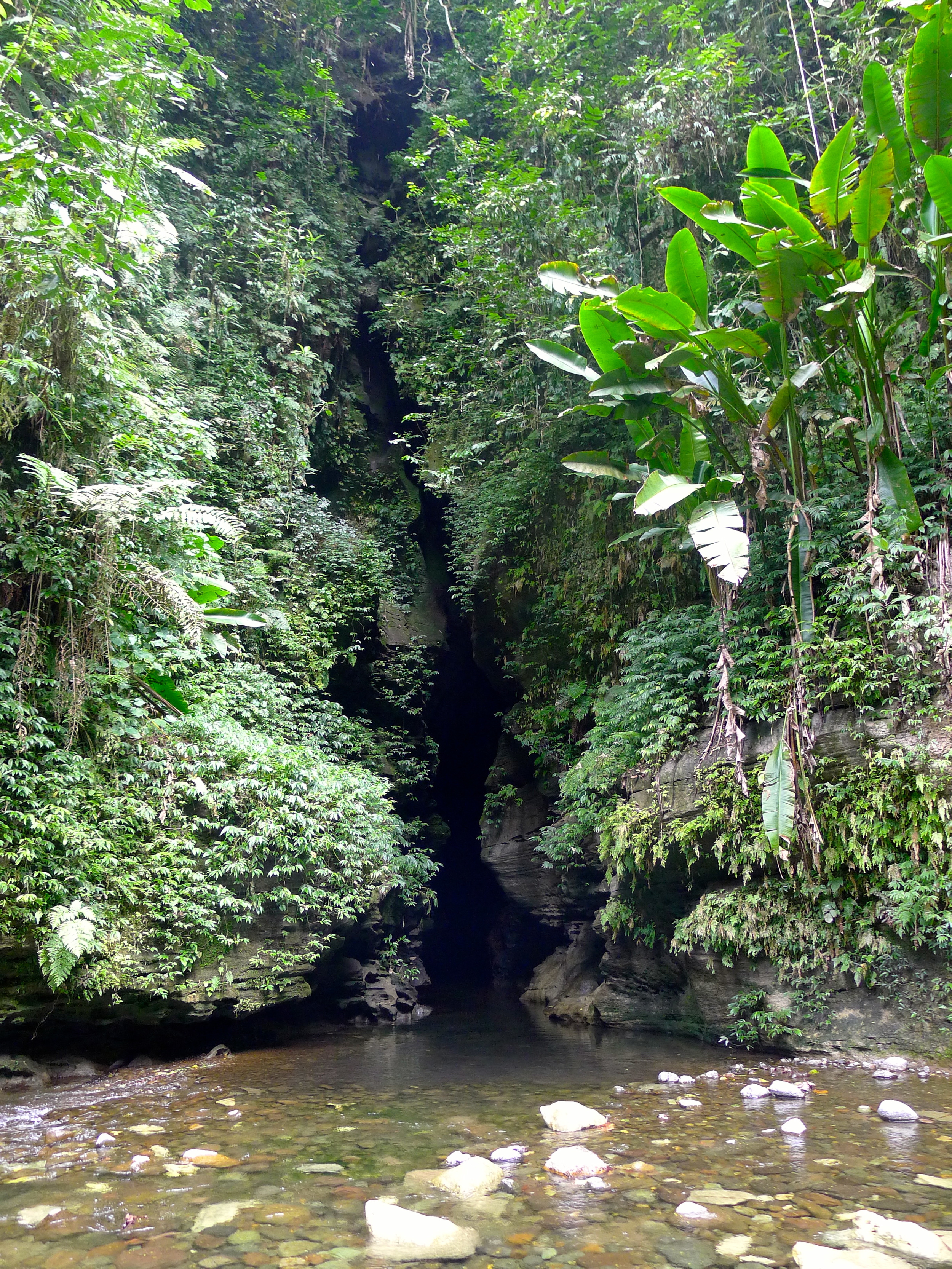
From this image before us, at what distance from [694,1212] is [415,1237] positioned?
3.58 feet

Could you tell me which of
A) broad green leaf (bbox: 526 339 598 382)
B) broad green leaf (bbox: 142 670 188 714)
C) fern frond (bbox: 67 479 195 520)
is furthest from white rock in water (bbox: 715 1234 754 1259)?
broad green leaf (bbox: 526 339 598 382)

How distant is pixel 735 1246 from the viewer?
2.51 meters

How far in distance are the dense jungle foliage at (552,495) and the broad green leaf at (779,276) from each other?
27 millimetres

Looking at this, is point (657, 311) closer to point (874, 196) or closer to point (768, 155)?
point (768, 155)

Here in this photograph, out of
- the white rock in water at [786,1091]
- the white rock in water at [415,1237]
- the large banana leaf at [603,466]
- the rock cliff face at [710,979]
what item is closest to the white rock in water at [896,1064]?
the rock cliff face at [710,979]

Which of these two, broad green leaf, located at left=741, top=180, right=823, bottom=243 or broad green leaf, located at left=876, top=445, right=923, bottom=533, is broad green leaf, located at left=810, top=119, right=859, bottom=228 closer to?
broad green leaf, located at left=741, top=180, right=823, bottom=243

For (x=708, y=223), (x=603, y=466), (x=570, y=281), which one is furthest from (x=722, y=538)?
(x=570, y=281)

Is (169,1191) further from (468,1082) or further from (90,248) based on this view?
(90,248)

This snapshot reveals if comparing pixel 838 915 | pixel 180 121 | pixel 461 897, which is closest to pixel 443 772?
pixel 461 897

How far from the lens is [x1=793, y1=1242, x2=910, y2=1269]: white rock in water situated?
2.25 metres

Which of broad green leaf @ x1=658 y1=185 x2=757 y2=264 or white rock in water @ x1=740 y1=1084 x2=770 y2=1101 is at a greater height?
broad green leaf @ x1=658 y1=185 x2=757 y2=264

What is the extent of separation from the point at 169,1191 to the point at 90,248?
6.67m

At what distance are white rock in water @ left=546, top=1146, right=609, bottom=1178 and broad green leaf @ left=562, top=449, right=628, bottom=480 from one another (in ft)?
19.6

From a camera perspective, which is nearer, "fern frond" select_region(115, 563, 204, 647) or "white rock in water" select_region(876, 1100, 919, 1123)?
"white rock in water" select_region(876, 1100, 919, 1123)
